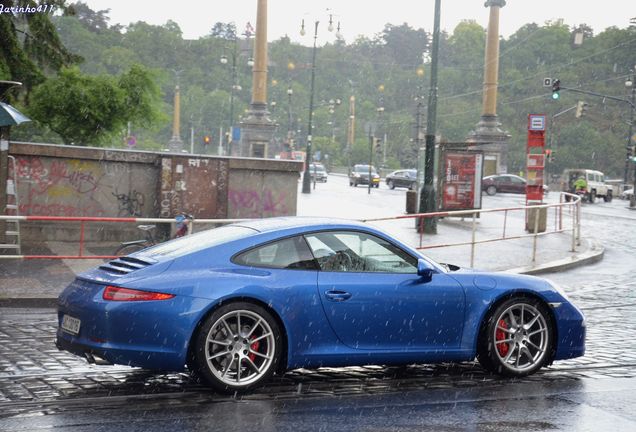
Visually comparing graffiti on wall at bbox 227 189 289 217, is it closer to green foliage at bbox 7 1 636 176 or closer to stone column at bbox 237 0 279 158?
stone column at bbox 237 0 279 158

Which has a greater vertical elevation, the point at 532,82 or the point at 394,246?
the point at 532,82

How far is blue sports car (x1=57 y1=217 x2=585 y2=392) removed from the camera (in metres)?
6.71

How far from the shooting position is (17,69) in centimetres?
2652

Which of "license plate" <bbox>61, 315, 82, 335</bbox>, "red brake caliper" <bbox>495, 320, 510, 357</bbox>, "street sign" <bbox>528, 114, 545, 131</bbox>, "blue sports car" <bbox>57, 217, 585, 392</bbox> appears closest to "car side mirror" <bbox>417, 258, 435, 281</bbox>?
"blue sports car" <bbox>57, 217, 585, 392</bbox>

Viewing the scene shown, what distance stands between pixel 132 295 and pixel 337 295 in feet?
5.00

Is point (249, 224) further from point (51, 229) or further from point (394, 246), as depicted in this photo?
point (51, 229)

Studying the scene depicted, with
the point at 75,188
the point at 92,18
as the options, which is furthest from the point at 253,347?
the point at 92,18

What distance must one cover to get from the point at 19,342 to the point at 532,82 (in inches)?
4480

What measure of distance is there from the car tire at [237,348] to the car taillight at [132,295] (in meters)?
0.37

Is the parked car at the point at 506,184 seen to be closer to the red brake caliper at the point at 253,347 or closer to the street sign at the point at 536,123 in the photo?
the street sign at the point at 536,123

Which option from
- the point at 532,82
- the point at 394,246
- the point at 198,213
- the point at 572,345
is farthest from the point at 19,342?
the point at 532,82

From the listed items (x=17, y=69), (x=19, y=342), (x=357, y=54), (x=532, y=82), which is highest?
(x=357, y=54)

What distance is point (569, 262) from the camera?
19.2 m

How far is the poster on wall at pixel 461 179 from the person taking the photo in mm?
29953
